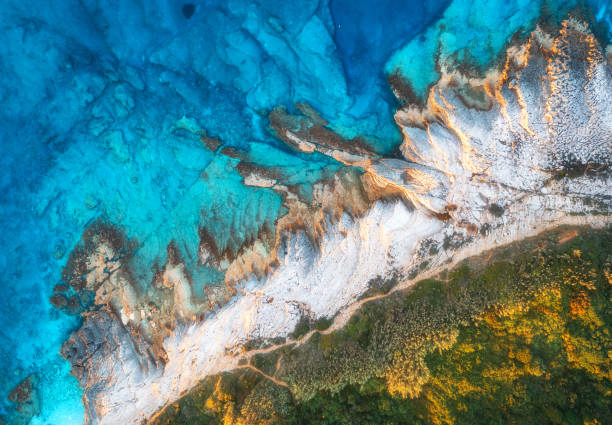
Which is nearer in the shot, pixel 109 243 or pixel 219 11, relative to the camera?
pixel 219 11

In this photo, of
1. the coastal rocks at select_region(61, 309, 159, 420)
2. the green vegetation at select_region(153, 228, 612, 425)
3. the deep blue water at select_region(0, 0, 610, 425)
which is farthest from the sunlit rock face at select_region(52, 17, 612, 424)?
the deep blue water at select_region(0, 0, 610, 425)

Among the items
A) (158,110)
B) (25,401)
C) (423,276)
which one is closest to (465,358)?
(423,276)

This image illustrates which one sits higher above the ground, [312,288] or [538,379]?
[312,288]

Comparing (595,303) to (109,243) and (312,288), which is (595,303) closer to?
(312,288)

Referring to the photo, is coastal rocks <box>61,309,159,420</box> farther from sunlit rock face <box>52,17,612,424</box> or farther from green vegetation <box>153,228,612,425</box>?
green vegetation <box>153,228,612,425</box>

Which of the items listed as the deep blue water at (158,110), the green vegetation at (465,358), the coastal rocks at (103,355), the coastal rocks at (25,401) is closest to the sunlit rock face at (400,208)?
the coastal rocks at (103,355)

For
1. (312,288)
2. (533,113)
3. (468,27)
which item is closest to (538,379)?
(312,288)
